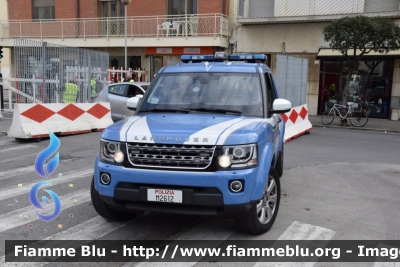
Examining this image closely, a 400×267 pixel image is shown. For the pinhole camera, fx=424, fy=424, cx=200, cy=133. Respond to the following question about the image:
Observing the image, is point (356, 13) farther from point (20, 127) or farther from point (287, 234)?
point (287, 234)

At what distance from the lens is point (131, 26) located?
2570cm

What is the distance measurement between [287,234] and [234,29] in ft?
66.2

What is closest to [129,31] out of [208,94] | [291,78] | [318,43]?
[318,43]

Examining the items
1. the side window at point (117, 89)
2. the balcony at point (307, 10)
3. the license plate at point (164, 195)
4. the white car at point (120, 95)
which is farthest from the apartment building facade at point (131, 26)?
the license plate at point (164, 195)

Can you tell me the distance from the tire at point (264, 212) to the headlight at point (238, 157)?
481mm

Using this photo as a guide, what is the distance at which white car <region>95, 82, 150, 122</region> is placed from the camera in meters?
14.5

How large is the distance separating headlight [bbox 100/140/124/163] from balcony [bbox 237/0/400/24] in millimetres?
18112

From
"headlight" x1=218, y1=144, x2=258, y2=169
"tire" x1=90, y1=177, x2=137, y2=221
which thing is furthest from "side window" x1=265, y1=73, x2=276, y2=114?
"tire" x1=90, y1=177, x2=137, y2=221

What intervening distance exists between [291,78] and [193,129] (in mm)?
9650

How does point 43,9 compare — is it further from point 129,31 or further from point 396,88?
point 396,88

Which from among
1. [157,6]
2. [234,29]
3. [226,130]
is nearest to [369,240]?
[226,130]

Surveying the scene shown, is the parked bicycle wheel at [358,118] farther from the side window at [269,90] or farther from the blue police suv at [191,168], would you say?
the blue police suv at [191,168]

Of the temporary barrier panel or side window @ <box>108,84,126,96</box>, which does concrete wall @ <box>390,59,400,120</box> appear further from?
side window @ <box>108,84,126,96</box>

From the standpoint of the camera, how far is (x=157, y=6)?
25797mm
